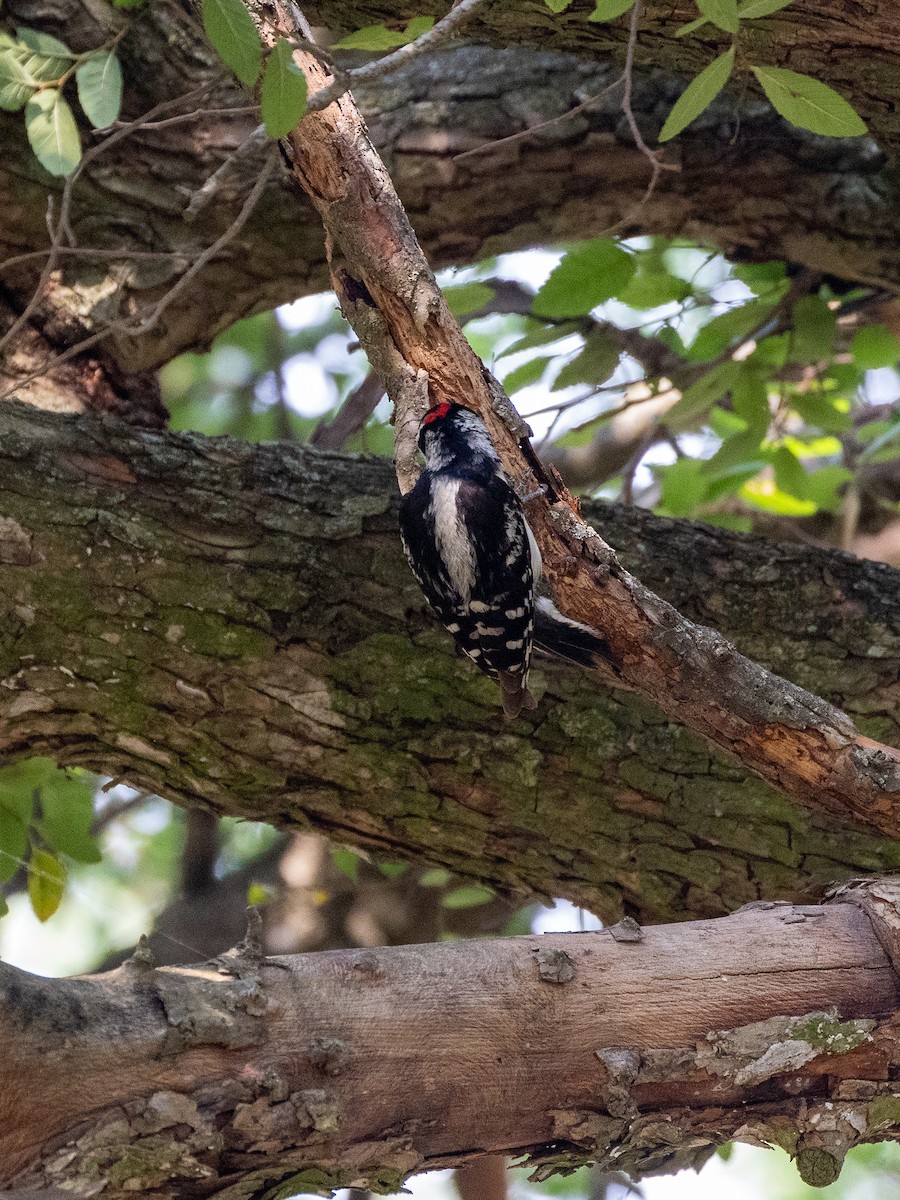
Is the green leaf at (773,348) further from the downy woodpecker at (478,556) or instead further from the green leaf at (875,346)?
the downy woodpecker at (478,556)

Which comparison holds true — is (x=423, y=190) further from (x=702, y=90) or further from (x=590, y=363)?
(x=702, y=90)

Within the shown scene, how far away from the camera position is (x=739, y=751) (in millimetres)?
2664

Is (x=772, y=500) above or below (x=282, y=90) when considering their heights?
above

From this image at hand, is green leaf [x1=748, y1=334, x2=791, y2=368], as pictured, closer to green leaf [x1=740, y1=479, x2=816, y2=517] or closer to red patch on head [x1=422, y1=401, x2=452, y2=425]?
green leaf [x1=740, y1=479, x2=816, y2=517]

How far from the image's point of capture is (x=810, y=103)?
7.41 feet

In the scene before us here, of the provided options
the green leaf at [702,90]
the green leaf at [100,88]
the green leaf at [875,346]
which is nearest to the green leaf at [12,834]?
the green leaf at [100,88]

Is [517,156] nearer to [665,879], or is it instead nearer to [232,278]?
[232,278]

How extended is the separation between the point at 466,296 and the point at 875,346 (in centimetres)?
207

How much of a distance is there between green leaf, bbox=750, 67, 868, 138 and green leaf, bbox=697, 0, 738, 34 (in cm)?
14

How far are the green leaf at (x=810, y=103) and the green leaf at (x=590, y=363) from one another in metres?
1.68

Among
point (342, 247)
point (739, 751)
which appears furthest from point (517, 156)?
point (739, 751)

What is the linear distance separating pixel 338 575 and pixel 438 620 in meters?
0.32

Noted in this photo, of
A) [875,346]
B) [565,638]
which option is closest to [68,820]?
[565,638]

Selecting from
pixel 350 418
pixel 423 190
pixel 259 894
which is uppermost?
pixel 350 418
